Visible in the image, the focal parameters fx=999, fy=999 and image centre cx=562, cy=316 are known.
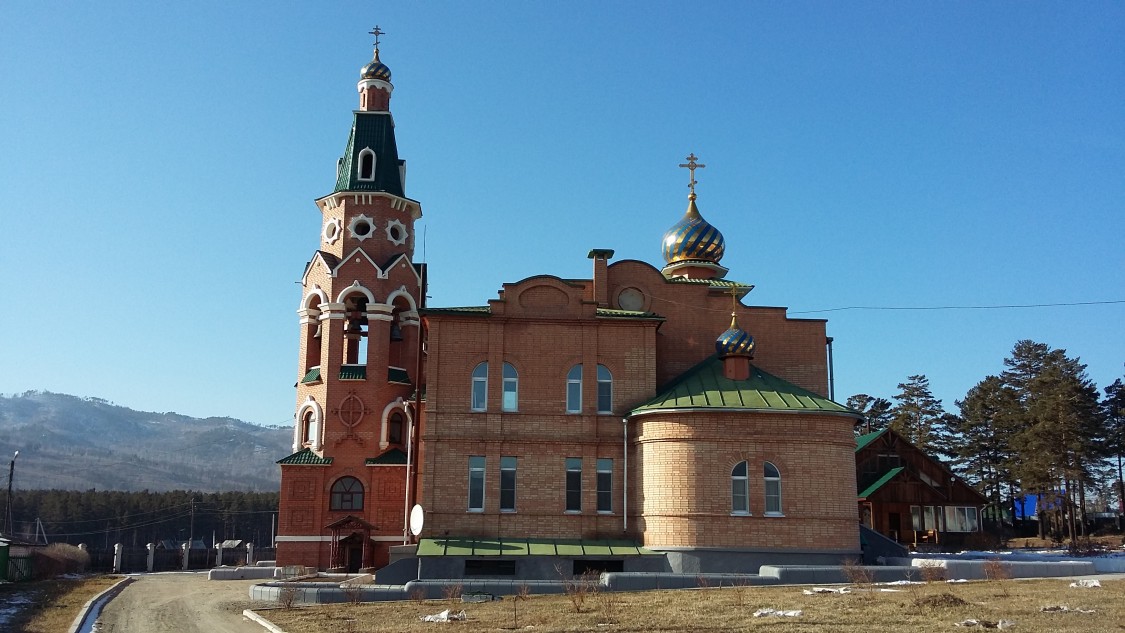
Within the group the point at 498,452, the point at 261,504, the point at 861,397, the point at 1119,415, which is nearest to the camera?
the point at 498,452

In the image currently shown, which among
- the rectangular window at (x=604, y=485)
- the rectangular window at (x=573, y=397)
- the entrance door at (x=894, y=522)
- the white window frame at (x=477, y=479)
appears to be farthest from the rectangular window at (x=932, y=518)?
the white window frame at (x=477, y=479)

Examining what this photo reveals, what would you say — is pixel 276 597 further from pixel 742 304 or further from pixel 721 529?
pixel 742 304

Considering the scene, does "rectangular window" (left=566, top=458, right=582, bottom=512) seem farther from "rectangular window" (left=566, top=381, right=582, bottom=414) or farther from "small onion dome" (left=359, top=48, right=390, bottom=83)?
"small onion dome" (left=359, top=48, right=390, bottom=83)

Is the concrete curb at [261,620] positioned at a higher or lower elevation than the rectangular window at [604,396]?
lower

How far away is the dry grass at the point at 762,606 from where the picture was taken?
1669 centimetres

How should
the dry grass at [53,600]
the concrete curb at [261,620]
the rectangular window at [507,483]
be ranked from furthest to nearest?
the rectangular window at [507,483], the dry grass at [53,600], the concrete curb at [261,620]

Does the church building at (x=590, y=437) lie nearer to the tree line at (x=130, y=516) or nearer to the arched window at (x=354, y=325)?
the arched window at (x=354, y=325)

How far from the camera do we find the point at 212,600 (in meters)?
28.0

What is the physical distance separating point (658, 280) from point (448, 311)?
7581mm

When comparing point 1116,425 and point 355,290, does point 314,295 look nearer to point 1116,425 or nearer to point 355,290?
point 355,290

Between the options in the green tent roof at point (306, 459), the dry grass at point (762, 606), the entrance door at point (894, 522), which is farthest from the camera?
the entrance door at point (894, 522)

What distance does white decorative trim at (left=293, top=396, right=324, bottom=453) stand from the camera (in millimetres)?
37125

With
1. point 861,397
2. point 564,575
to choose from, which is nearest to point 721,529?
point 564,575

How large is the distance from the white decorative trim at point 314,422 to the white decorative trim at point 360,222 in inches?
260
